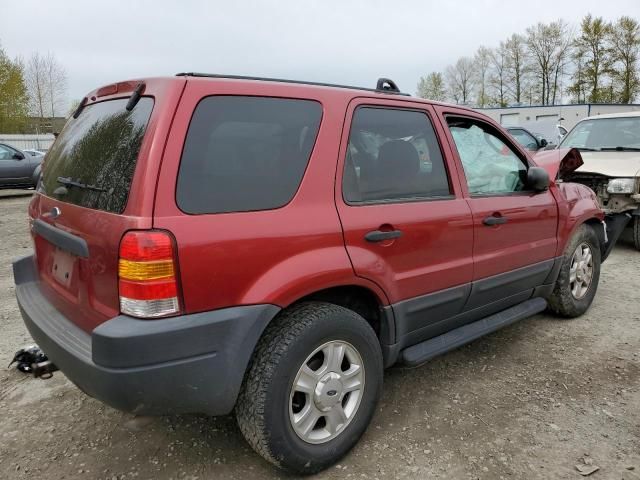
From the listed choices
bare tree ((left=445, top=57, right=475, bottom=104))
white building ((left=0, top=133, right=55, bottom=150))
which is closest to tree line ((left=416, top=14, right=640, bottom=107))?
bare tree ((left=445, top=57, right=475, bottom=104))

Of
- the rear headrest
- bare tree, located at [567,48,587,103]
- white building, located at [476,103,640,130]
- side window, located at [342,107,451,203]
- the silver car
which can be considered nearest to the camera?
side window, located at [342,107,451,203]

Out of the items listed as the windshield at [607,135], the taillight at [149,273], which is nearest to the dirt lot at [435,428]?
the taillight at [149,273]

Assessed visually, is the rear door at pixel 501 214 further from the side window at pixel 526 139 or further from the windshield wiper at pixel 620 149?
the side window at pixel 526 139

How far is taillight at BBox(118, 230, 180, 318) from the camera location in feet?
6.08

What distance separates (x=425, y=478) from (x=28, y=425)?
7.06 ft

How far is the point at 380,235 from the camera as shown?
246cm

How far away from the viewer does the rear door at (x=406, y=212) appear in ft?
8.02

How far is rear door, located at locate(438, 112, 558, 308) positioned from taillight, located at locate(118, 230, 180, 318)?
1.88 meters

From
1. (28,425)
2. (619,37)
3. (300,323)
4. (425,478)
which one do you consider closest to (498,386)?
(425,478)

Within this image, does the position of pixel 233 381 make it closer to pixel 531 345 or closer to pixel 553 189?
pixel 531 345

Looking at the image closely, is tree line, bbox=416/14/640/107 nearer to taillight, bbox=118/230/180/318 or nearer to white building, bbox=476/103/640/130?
white building, bbox=476/103/640/130

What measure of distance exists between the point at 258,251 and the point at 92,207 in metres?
0.74

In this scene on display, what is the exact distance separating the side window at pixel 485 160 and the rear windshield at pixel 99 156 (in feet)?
6.23

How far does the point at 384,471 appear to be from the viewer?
2.37 metres
